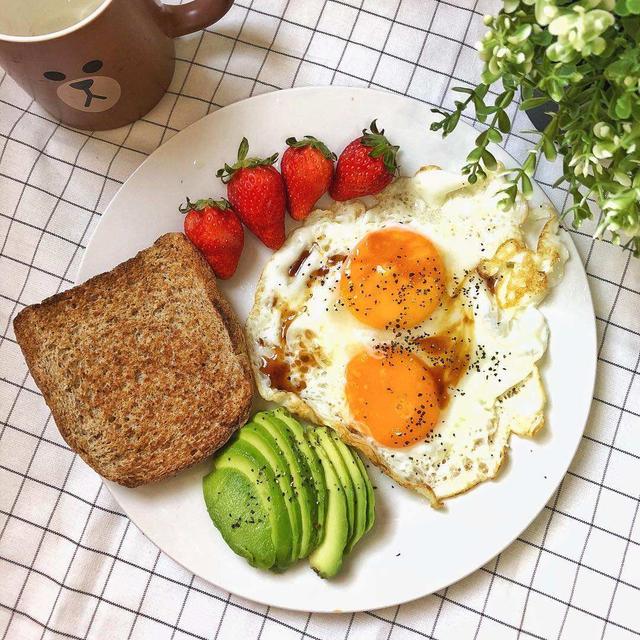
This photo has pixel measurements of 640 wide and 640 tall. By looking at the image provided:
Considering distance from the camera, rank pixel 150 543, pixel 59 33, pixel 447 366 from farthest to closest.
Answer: pixel 150 543 → pixel 447 366 → pixel 59 33

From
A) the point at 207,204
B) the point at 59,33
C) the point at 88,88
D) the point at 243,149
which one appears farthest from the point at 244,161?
the point at 59,33

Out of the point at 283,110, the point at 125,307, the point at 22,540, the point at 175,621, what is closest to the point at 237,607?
the point at 175,621

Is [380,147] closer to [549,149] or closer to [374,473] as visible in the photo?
[549,149]

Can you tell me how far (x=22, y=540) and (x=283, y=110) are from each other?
1.55 meters

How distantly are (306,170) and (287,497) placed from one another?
914 millimetres

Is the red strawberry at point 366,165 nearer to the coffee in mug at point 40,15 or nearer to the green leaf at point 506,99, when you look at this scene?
the green leaf at point 506,99

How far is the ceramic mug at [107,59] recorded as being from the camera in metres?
1.81

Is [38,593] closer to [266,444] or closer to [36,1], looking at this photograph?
[266,444]

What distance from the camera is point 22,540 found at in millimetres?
2318

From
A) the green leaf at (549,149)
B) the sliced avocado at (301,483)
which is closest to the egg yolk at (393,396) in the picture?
the sliced avocado at (301,483)

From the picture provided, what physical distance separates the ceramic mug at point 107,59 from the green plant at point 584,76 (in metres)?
0.90

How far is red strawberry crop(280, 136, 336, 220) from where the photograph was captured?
2105 millimetres

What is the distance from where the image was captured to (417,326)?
7.15 ft

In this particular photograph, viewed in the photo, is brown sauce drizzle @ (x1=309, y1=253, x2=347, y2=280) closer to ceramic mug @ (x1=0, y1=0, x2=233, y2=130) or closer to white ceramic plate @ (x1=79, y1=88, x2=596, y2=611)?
white ceramic plate @ (x1=79, y1=88, x2=596, y2=611)
